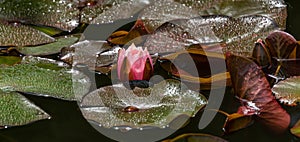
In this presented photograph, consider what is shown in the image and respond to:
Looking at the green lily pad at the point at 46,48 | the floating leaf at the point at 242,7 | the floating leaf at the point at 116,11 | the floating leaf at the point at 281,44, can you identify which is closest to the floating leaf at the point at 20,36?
the green lily pad at the point at 46,48

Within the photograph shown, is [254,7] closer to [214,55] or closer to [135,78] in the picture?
[214,55]

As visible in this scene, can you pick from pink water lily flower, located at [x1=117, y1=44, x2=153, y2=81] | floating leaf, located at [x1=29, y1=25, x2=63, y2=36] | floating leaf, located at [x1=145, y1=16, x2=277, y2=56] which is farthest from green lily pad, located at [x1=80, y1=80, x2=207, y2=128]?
floating leaf, located at [x1=29, y1=25, x2=63, y2=36]

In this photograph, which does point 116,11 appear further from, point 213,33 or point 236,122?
point 236,122

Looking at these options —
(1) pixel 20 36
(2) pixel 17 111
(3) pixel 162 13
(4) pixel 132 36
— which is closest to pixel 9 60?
(1) pixel 20 36

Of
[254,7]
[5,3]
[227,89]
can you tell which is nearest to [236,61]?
[227,89]

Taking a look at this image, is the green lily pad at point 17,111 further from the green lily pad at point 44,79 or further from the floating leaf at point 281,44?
the floating leaf at point 281,44
